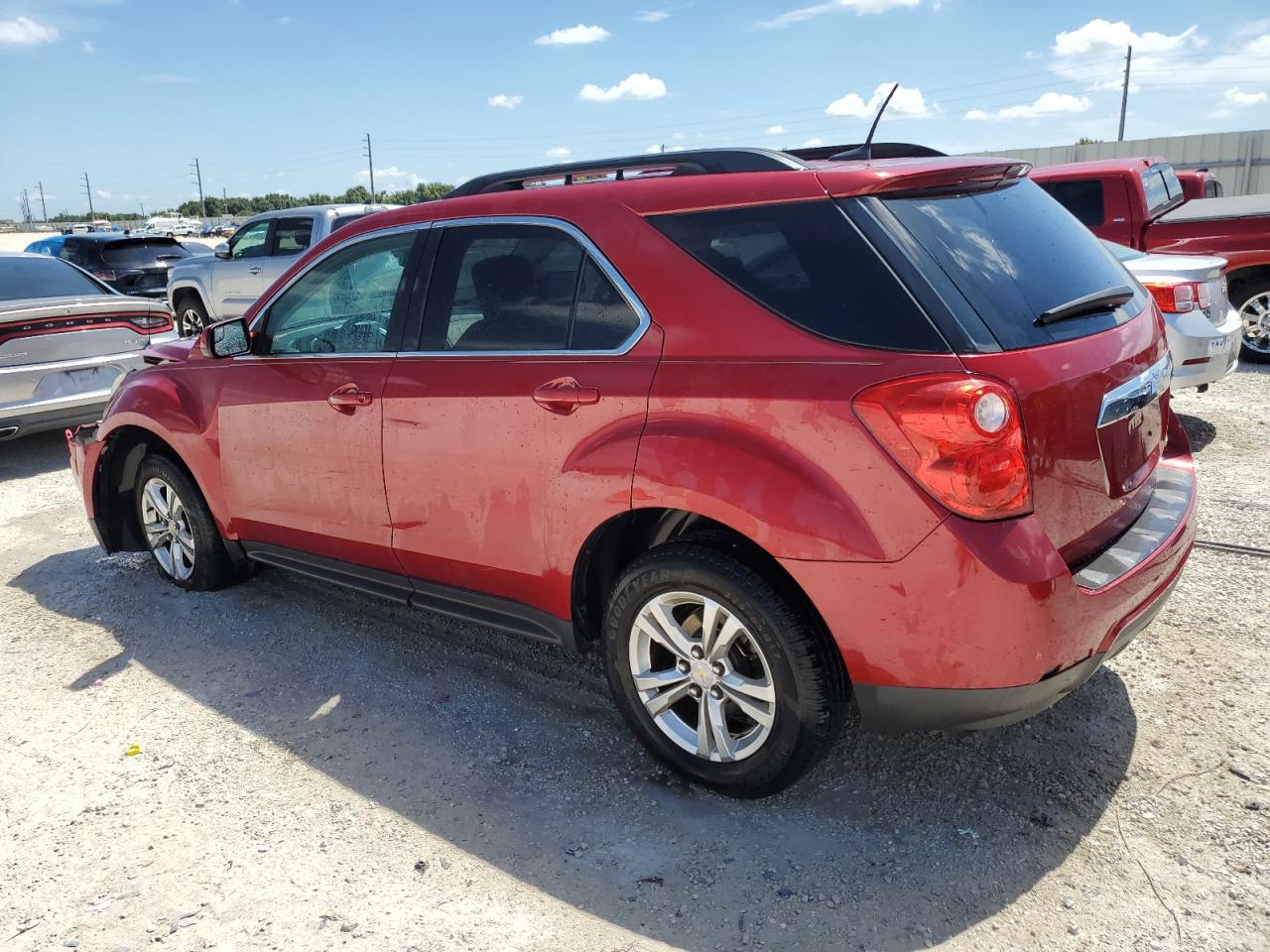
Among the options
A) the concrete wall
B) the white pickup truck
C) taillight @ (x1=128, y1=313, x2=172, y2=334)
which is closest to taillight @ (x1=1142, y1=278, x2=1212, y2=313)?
taillight @ (x1=128, y1=313, x2=172, y2=334)

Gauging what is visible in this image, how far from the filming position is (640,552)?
11.0 feet

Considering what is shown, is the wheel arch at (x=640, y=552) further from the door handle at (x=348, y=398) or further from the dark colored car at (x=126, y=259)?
the dark colored car at (x=126, y=259)

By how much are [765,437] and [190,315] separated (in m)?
13.6

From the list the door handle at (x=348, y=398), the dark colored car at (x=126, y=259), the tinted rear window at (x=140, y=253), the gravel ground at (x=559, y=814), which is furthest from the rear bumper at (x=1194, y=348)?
the tinted rear window at (x=140, y=253)

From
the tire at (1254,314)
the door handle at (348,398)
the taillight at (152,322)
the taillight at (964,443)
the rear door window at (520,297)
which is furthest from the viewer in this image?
the tire at (1254,314)

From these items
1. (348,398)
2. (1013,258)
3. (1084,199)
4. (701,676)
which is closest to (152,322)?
(348,398)

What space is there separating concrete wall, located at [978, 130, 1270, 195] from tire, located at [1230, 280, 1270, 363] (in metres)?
16.2

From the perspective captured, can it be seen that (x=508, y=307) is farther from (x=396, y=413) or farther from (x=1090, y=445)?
(x=1090, y=445)

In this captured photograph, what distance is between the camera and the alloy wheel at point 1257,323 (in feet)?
29.9

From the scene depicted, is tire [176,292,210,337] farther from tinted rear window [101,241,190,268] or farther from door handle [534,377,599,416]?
door handle [534,377,599,416]

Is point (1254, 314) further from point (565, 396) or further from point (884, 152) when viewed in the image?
point (565, 396)

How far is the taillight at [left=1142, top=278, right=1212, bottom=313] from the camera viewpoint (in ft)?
21.0

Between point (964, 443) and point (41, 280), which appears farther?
point (41, 280)

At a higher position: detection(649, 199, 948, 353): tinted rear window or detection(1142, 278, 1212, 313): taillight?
detection(649, 199, 948, 353): tinted rear window
